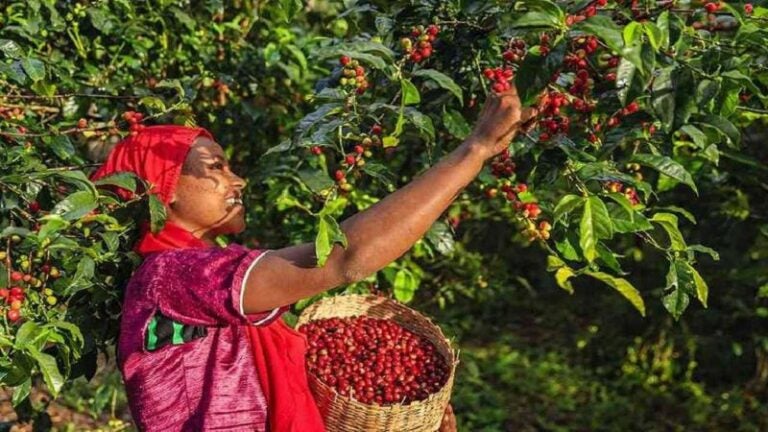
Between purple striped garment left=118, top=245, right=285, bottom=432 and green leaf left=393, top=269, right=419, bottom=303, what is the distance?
1.07 meters

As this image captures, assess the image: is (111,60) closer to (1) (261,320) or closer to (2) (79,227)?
(2) (79,227)

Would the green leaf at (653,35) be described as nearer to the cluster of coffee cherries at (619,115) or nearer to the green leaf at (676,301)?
the cluster of coffee cherries at (619,115)

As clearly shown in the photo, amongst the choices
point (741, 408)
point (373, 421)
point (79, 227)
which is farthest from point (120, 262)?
point (741, 408)

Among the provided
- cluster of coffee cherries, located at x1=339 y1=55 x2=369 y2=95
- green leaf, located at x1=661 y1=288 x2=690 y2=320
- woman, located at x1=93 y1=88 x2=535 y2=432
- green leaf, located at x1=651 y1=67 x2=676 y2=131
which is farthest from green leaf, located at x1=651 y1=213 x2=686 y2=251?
cluster of coffee cherries, located at x1=339 y1=55 x2=369 y2=95

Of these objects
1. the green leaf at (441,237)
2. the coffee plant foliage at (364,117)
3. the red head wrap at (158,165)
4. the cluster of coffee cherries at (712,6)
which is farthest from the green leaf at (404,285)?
the cluster of coffee cherries at (712,6)

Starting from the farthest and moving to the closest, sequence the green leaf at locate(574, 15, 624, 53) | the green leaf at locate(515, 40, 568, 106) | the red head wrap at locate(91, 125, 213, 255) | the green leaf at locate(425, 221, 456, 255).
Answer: the green leaf at locate(425, 221, 456, 255) < the red head wrap at locate(91, 125, 213, 255) < the green leaf at locate(515, 40, 568, 106) < the green leaf at locate(574, 15, 624, 53)

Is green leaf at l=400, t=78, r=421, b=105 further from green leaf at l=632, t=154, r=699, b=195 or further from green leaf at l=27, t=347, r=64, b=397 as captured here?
green leaf at l=27, t=347, r=64, b=397

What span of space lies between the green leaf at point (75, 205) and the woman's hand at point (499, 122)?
0.97 metres

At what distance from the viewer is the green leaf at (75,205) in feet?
6.99

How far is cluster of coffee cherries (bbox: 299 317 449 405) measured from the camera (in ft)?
7.57

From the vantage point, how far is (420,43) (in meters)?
2.29

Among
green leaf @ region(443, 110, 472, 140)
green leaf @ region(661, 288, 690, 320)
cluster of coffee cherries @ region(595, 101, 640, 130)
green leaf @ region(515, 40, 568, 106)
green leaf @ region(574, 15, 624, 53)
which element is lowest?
green leaf @ region(661, 288, 690, 320)

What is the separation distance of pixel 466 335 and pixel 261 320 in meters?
4.47

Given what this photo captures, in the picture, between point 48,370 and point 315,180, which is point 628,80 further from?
point 48,370
